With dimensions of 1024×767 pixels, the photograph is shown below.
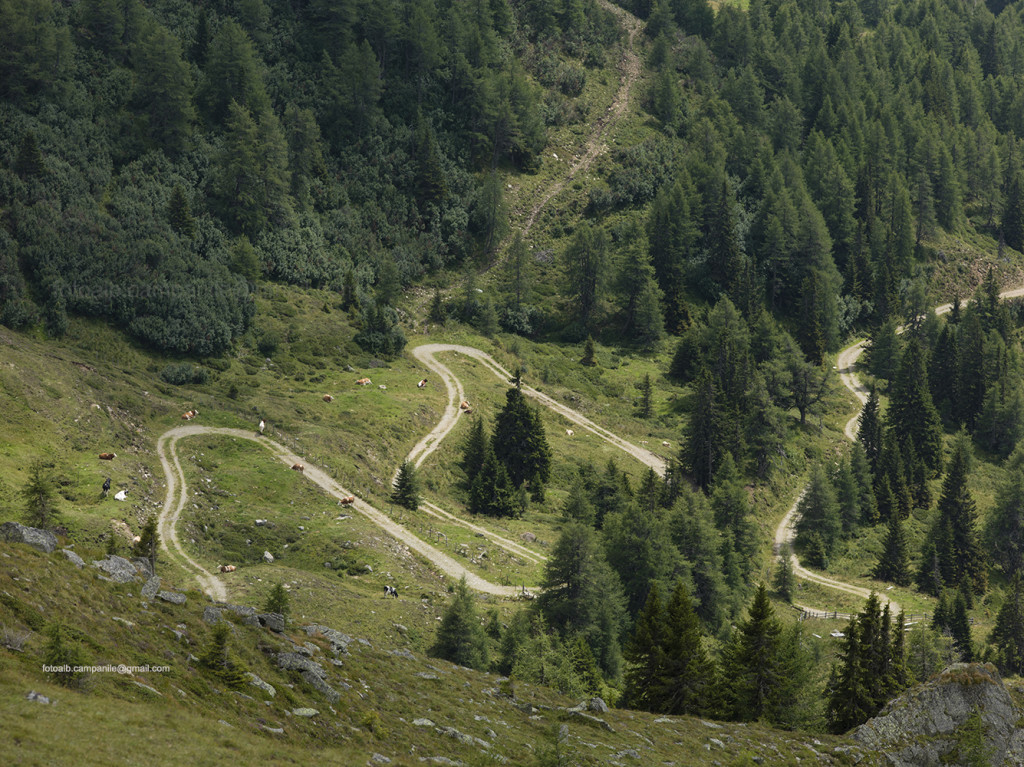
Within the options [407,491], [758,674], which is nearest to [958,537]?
[407,491]

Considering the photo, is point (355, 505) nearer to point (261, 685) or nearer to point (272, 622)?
point (272, 622)

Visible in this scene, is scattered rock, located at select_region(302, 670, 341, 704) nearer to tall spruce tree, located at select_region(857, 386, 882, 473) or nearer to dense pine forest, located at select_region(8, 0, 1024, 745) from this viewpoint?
dense pine forest, located at select_region(8, 0, 1024, 745)

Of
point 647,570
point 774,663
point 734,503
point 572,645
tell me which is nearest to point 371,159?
point 734,503

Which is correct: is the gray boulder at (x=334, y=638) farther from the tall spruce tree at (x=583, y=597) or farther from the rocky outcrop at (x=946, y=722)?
the tall spruce tree at (x=583, y=597)

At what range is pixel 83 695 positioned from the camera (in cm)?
2566

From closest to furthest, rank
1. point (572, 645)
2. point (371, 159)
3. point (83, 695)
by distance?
point (83, 695), point (572, 645), point (371, 159)

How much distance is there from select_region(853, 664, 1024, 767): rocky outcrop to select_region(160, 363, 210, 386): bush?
76.2 metres

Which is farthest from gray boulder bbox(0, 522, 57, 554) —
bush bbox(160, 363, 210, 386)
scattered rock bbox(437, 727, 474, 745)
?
bush bbox(160, 363, 210, 386)

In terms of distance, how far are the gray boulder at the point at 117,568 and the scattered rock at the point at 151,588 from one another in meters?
0.62

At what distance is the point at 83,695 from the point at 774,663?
→ 121ft

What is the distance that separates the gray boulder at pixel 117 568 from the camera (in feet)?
113

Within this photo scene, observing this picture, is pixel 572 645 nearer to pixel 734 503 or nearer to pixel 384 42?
pixel 734 503

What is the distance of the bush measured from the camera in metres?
97.9

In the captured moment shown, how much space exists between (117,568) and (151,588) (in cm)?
180
